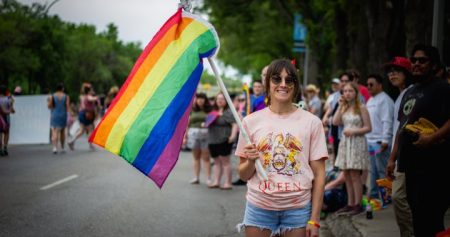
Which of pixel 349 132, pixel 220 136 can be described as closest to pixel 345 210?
pixel 349 132

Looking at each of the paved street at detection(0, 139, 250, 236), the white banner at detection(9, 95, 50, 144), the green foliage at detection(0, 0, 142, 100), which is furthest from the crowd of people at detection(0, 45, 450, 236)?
the green foliage at detection(0, 0, 142, 100)

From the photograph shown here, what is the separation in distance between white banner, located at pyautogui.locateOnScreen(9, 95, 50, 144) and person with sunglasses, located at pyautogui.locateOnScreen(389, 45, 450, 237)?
57.2ft

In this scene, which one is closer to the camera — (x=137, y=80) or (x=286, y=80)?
(x=286, y=80)

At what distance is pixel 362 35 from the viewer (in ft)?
64.3

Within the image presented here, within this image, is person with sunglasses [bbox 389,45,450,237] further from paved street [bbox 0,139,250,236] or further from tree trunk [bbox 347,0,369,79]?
tree trunk [bbox 347,0,369,79]

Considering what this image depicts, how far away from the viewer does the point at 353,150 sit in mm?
8422

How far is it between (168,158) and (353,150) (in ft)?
14.0

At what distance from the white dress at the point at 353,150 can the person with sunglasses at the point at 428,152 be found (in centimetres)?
305

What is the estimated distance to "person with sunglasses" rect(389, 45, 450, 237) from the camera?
5020mm

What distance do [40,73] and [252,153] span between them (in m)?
50.0

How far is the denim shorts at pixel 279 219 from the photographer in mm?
4059

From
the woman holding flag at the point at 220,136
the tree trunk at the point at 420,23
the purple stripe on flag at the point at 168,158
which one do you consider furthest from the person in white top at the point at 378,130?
the purple stripe on flag at the point at 168,158

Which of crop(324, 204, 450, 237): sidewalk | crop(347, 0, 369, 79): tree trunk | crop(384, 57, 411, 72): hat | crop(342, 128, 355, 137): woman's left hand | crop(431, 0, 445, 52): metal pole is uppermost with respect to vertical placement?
crop(347, 0, 369, 79): tree trunk

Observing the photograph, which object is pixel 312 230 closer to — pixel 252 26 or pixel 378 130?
pixel 378 130
